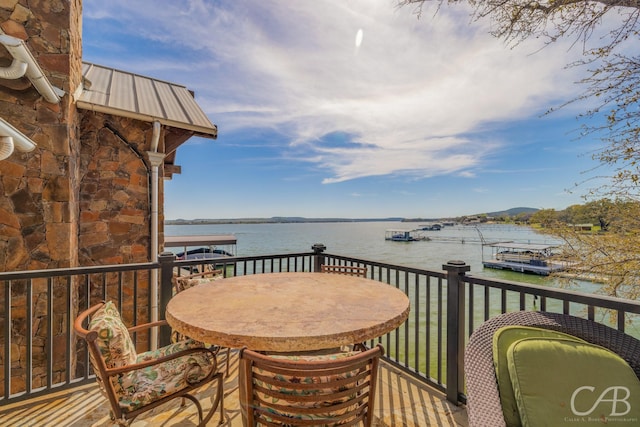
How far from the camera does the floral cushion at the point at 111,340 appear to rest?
142cm

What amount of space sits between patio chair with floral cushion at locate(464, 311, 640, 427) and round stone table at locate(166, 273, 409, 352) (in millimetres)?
454

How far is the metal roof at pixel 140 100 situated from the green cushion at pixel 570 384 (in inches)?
175

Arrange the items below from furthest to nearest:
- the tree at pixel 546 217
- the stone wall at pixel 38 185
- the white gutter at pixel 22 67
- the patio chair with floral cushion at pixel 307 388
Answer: the tree at pixel 546 217 < the stone wall at pixel 38 185 < the white gutter at pixel 22 67 < the patio chair with floral cushion at pixel 307 388

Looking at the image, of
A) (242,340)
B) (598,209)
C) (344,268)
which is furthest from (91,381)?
(598,209)

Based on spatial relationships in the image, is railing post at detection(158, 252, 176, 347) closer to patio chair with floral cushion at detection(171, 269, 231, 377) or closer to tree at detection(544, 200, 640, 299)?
patio chair with floral cushion at detection(171, 269, 231, 377)

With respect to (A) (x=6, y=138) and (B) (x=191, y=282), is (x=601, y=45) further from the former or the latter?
(A) (x=6, y=138)

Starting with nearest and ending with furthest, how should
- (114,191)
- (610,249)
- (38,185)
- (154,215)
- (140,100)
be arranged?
(38,185), (114,191), (154,215), (140,100), (610,249)

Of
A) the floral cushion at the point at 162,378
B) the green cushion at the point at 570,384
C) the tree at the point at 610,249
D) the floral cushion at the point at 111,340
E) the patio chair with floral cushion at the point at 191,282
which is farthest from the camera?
the tree at the point at 610,249

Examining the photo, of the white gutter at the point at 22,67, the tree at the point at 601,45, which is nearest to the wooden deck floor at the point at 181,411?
the white gutter at the point at 22,67

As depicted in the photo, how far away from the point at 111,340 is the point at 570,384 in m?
2.10

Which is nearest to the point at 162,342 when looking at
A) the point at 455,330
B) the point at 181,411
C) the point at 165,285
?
the point at 165,285

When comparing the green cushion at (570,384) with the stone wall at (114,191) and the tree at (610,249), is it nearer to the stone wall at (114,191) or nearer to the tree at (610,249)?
the stone wall at (114,191)

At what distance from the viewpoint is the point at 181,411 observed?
216 cm

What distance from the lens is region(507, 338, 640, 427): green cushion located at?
118 centimetres
